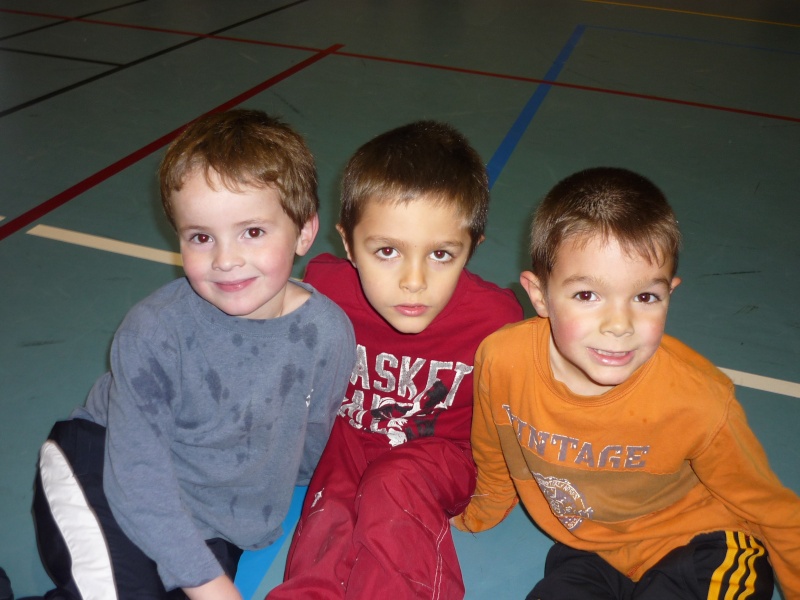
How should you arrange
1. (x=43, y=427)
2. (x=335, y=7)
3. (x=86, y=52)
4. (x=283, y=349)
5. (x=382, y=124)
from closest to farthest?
(x=283, y=349)
(x=43, y=427)
(x=382, y=124)
(x=86, y=52)
(x=335, y=7)

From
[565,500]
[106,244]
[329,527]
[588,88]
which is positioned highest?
[588,88]

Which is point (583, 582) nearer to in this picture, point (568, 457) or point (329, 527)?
point (568, 457)

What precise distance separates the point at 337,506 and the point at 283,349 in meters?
0.40

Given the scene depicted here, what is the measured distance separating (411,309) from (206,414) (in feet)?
1.60

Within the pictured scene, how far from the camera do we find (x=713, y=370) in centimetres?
136

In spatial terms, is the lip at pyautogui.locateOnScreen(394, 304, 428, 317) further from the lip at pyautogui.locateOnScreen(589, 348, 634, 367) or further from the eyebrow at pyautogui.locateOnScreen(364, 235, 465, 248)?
the lip at pyautogui.locateOnScreen(589, 348, 634, 367)

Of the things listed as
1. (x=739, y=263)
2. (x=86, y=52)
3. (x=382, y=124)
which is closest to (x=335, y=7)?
(x=86, y=52)

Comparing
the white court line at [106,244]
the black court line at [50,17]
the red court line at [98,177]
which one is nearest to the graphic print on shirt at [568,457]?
the white court line at [106,244]

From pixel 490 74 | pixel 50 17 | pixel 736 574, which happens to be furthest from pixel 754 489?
pixel 50 17

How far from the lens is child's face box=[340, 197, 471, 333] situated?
1433 millimetres

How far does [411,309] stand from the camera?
1.46 metres

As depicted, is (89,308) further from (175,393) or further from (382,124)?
(382,124)

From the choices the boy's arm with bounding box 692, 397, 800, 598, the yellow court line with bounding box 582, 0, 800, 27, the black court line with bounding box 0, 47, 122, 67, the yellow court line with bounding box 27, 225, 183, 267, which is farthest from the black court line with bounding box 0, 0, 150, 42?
the boy's arm with bounding box 692, 397, 800, 598

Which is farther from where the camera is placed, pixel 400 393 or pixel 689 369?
pixel 400 393
